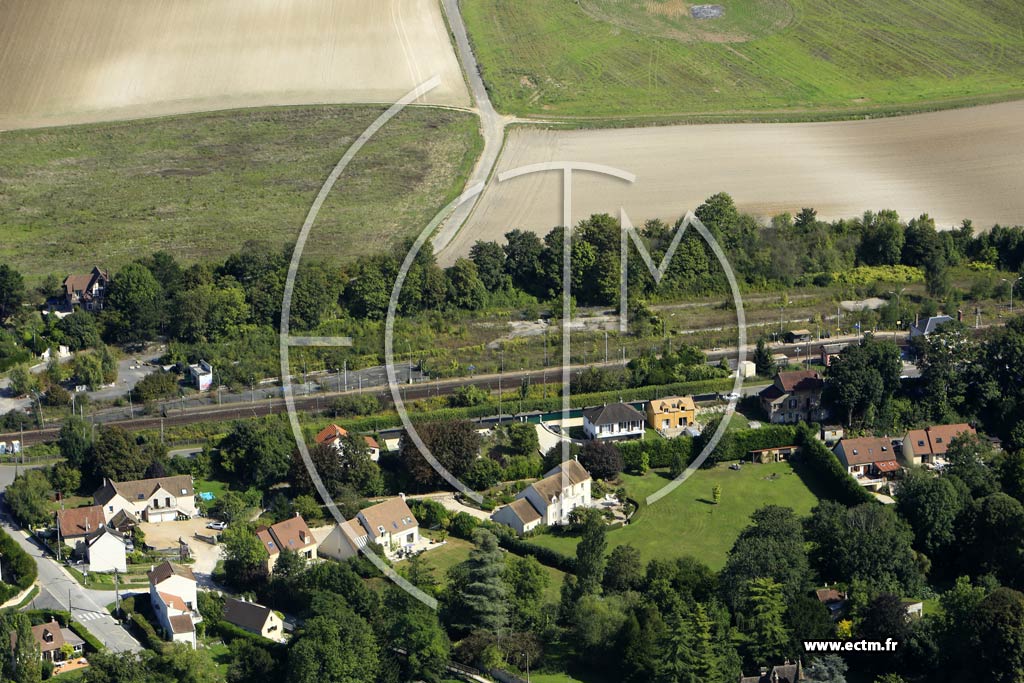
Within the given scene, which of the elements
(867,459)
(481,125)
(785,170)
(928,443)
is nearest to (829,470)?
(867,459)

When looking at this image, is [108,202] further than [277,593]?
Yes

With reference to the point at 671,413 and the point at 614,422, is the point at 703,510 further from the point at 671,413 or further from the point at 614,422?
the point at 671,413

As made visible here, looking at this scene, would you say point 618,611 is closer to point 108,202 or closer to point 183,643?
point 183,643

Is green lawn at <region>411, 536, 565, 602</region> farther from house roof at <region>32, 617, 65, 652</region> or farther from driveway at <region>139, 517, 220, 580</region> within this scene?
house roof at <region>32, 617, 65, 652</region>

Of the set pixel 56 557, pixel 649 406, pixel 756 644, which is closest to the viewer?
pixel 756 644

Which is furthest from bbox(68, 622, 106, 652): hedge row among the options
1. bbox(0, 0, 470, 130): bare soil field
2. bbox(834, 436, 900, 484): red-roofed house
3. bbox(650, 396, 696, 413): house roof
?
bbox(0, 0, 470, 130): bare soil field

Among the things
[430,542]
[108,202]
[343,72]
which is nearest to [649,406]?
[430,542]
